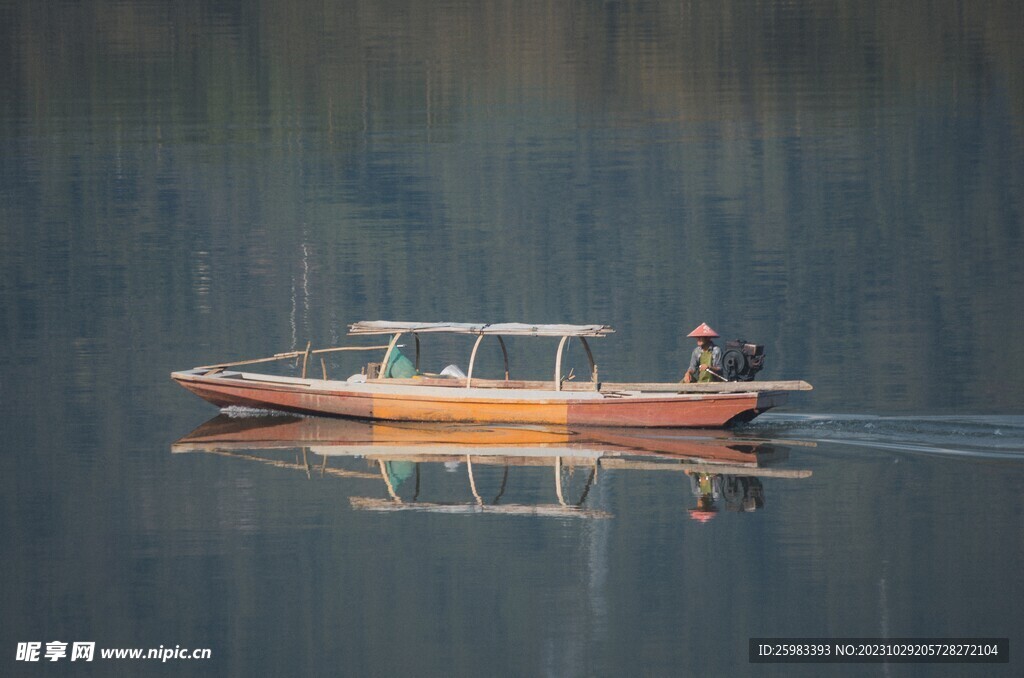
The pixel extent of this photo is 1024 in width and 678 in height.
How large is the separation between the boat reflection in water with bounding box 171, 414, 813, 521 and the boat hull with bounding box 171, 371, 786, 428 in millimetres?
227

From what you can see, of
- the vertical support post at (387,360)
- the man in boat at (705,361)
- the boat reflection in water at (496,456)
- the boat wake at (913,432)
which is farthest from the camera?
the vertical support post at (387,360)

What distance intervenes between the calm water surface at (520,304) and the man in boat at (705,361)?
1506mm

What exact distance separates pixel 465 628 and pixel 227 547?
4.32m

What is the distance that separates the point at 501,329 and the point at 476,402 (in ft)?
4.78

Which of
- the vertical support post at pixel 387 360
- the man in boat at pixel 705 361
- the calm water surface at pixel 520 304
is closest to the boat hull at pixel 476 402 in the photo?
the vertical support post at pixel 387 360

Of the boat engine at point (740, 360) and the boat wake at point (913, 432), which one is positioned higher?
the boat engine at point (740, 360)

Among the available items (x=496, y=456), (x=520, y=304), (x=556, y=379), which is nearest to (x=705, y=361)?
(x=556, y=379)

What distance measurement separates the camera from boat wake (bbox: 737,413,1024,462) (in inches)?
1064

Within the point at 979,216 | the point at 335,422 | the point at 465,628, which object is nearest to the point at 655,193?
the point at 979,216

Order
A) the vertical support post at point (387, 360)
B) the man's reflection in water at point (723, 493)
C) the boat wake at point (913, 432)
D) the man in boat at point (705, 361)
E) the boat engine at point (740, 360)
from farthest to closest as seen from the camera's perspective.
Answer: the vertical support post at point (387, 360)
the man in boat at point (705, 361)
the boat engine at point (740, 360)
the boat wake at point (913, 432)
the man's reflection in water at point (723, 493)

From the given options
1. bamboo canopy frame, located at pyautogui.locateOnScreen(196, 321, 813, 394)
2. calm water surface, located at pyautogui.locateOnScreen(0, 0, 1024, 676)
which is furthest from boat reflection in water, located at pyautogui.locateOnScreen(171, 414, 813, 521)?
bamboo canopy frame, located at pyautogui.locateOnScreen(196, 321, 813, 394)

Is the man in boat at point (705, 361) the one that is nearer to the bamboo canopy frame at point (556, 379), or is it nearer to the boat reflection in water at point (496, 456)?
the bamboo canopy frame at point (556, 379)

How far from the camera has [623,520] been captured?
24266mm

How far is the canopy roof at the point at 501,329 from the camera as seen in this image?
29.1m
